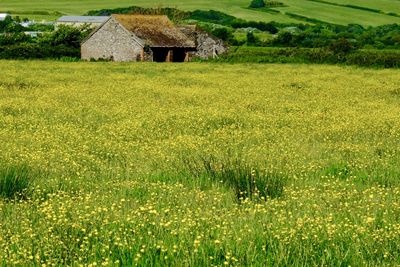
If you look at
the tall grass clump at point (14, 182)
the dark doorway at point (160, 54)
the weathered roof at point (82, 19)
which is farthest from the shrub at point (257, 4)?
the tall grass clump at point (14, 182)

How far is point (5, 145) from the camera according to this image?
12977 mm

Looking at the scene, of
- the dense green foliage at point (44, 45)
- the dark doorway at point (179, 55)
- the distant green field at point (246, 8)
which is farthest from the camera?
the distant green field at point (246, 8)

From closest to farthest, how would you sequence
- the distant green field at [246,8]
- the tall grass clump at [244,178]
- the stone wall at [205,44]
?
the tall grass clump at [244,178]
the stone wall at [205,44]
the distant green field at [246,8]

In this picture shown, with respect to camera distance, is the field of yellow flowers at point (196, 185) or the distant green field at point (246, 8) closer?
the field of yellow flowers at point (196, 185)

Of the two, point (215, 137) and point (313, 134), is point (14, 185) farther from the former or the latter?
point (313, 134)

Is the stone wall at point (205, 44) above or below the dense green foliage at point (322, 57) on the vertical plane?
below

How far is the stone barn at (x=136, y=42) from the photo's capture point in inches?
2699

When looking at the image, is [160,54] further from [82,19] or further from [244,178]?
[244,178]

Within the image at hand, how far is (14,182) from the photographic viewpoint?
9.25 metres

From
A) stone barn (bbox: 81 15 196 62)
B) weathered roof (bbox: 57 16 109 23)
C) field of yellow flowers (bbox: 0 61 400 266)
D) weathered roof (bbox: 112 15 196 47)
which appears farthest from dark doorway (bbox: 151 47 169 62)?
weathered roof (bbox: 57 16 109 23)

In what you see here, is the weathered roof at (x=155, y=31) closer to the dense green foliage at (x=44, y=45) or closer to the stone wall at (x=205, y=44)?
the stone wall at (x=205, y=44)

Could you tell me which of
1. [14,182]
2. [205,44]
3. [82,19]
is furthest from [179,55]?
[14,182]

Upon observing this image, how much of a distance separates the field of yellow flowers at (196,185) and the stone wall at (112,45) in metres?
47.2

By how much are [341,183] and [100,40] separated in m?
64.3
